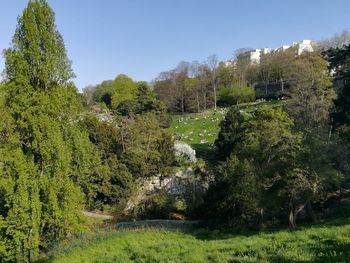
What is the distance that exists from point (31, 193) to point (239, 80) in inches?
2622

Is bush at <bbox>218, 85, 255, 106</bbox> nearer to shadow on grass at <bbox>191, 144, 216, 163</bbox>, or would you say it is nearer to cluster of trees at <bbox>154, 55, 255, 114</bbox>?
cluster of trees at <bbox>154, 55, 255, 114</bbox>

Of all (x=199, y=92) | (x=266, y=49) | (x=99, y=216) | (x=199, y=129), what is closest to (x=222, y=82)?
(x=199, y=92)

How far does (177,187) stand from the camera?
106 feet

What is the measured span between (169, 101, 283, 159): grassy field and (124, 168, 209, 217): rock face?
22.1 ft

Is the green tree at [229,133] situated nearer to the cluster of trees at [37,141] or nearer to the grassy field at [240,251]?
the cluster of trees at [37,141]

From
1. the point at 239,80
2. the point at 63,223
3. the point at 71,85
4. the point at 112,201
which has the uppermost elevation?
the point at 239,80

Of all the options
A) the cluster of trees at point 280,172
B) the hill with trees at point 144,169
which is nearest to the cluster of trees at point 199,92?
the hill with trees at point 144,169

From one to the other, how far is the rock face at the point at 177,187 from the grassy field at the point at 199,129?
675 centimetres

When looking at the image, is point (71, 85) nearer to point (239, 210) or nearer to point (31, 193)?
point (31, 193)

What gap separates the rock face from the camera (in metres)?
29.8

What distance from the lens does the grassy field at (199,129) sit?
4339 centimetres

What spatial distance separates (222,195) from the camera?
24344mm

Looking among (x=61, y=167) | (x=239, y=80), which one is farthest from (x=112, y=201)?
(x=239, y=80)

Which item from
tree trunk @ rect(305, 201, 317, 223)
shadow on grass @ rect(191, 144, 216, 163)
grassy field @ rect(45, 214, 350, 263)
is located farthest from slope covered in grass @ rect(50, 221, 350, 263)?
shadow on grass @ rect(191, 144, 216, 163)
